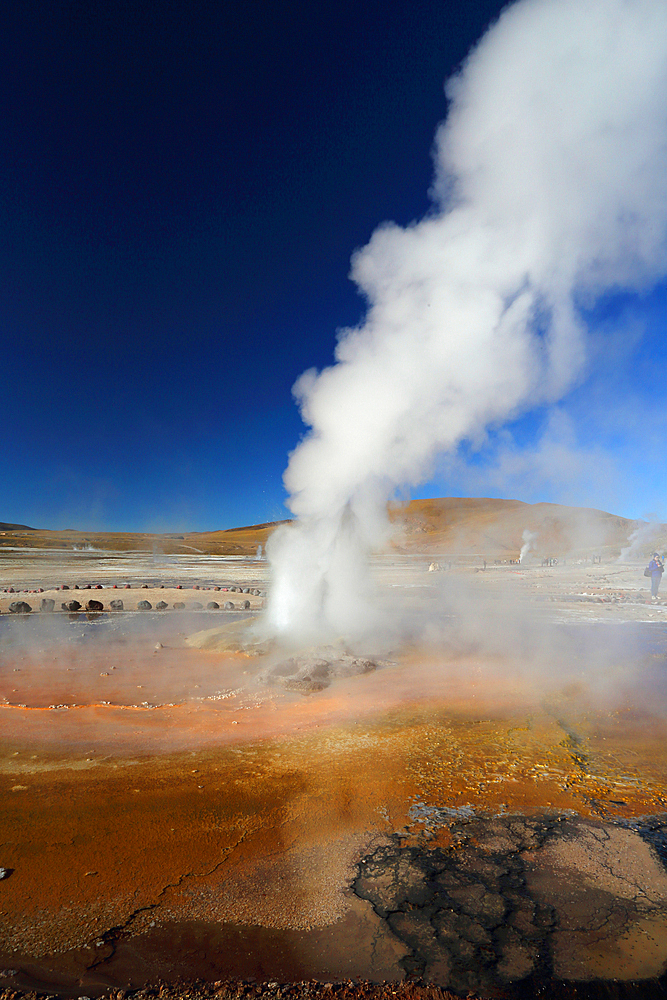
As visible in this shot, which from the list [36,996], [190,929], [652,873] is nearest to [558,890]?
[652,873]

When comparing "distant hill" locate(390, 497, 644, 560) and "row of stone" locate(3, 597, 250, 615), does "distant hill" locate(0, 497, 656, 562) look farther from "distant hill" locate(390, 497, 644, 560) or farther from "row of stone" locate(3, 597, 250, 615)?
"row of stone" locate(3, 597, 250, 615)

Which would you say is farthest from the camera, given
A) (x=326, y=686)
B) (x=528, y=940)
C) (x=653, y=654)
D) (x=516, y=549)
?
(x=516, y=549)

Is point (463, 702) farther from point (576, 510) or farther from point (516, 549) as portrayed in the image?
point (576, 510)

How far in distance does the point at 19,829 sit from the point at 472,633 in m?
10.6

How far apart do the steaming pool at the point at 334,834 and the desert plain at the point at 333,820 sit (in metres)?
0.02

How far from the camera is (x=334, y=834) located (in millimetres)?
3865

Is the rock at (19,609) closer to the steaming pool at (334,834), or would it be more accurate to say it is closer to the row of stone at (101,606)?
the row of stone at (101,606)

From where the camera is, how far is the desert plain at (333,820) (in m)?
2.69

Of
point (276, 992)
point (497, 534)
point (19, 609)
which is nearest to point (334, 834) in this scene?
point (276, 992)

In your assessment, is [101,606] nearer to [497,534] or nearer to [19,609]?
[19,609]

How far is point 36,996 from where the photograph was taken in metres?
2.41

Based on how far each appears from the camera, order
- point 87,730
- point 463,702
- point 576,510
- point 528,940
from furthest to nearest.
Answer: point 576,510 → point 463,702 → point 87,730 → point 528,940

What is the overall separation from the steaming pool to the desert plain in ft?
0.06

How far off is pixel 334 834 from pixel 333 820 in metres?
0.21
